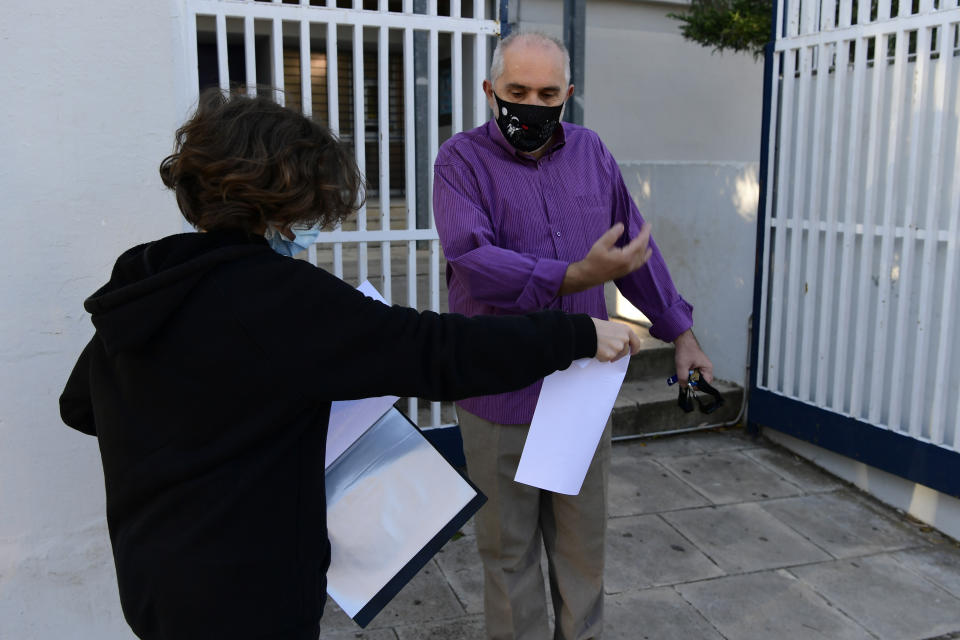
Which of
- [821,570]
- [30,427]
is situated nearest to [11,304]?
[30,427]

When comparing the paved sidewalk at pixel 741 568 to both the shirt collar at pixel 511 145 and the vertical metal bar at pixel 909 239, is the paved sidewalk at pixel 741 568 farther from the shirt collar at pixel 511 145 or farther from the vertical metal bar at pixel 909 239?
the shirt collar at pixel 511 145

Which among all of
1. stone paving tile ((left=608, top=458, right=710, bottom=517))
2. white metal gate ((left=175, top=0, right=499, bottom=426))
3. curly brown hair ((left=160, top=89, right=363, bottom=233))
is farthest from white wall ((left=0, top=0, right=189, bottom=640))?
stone paving tile ((left=608, top=458, right=710, bottom=517))

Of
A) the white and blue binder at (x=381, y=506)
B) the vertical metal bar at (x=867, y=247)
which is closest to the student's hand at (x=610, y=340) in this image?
the white and blue binder at (x=381, y=506)

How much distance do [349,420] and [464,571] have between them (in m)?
1.97

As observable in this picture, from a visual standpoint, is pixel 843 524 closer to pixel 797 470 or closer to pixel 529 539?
pixel 797 470

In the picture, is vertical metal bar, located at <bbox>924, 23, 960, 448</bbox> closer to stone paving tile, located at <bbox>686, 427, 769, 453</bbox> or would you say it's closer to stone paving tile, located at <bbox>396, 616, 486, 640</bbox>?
stone paving tile, located at <bbox>686, 427, 769, 453</bbox>

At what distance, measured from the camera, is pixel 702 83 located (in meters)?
9.38

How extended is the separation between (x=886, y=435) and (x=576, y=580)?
2374mm

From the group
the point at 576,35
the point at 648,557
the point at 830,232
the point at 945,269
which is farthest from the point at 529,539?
the point at 576,35

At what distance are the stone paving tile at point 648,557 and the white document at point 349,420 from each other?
2014 millimetres

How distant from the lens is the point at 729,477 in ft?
15.7

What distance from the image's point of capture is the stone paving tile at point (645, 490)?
4.39 metres

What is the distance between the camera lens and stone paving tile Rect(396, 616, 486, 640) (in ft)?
10.5

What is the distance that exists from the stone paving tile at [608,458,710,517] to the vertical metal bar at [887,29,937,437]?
3.48ft
